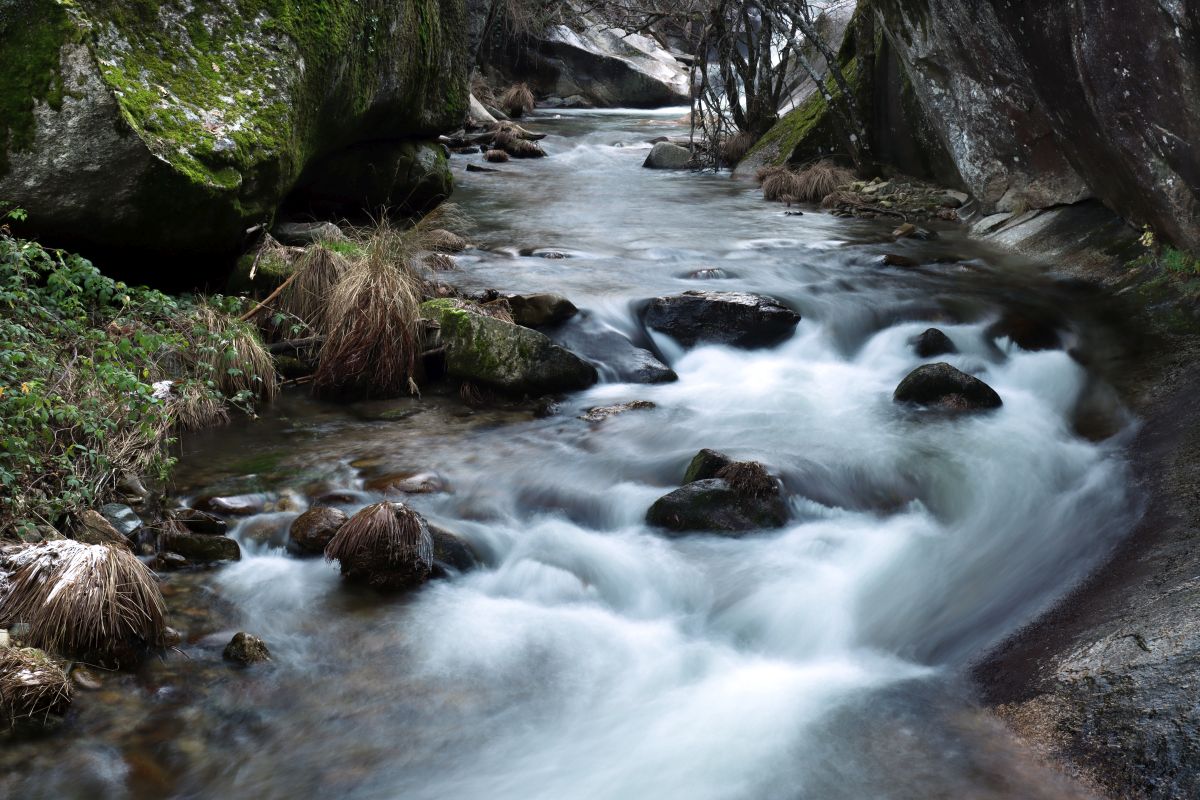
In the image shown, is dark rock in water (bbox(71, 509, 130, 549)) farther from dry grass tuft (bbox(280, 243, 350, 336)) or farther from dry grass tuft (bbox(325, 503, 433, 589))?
dry grass tuft (bbox(280, 243, 350, 336))

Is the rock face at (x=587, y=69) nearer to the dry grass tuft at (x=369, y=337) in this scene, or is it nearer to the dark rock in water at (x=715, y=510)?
the dry grass tuft at (x=369, y=337)

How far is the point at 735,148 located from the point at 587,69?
11846mm

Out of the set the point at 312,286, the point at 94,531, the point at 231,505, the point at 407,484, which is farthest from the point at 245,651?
the point at 312,286

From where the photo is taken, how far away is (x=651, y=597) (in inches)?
190

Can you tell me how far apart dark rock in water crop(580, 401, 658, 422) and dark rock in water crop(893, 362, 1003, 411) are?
1.78m

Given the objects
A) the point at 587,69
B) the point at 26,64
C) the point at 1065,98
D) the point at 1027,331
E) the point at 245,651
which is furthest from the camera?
the point at 587,69

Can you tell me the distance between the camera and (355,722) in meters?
3.76

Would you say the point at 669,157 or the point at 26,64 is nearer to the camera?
the point at 26,64

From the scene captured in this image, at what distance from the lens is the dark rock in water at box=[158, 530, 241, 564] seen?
4.72m

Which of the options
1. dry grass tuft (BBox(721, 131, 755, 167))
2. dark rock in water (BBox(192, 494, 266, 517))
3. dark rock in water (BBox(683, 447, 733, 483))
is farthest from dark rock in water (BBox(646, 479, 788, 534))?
dry grass tuft (BBox(721, 131, 755, 167))

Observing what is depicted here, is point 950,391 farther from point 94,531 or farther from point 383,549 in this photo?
point 94,531

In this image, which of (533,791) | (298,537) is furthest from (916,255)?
(533,791)

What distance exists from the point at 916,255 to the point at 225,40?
697cm

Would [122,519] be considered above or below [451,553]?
above
